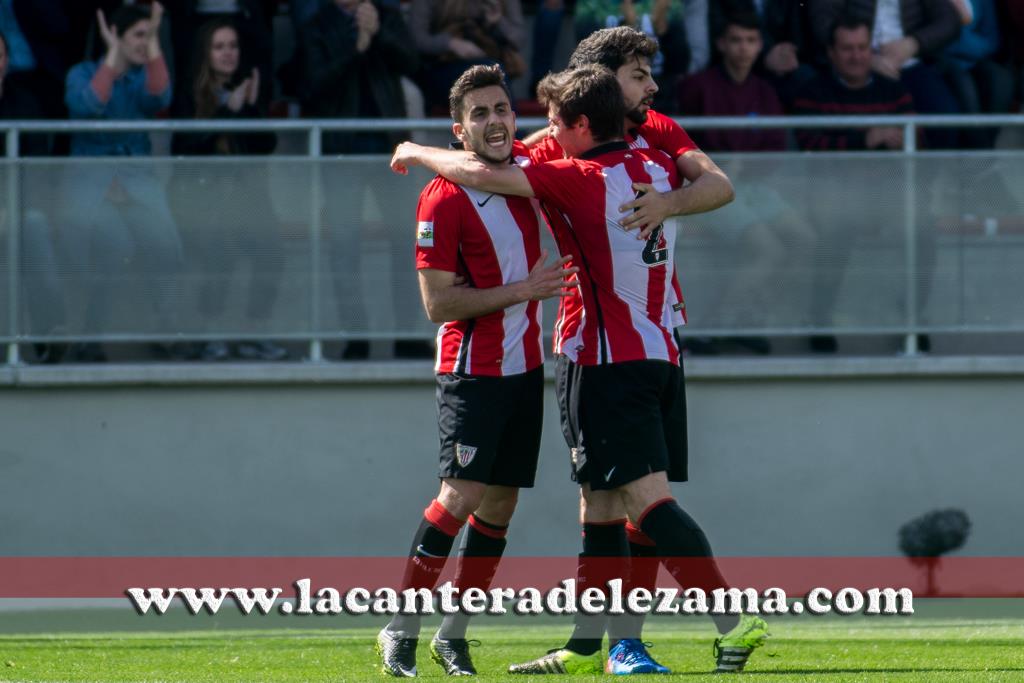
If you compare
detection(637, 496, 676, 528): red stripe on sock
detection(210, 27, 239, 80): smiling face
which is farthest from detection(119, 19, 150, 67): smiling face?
detection(637, 496, 676, 528): red stripe on sock

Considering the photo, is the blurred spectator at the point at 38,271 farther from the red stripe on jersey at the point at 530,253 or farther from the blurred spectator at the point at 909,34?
the blurred spectator at the point at 909,34

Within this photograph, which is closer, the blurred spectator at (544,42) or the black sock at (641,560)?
the black sock at (641,560)

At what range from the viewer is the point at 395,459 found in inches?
368

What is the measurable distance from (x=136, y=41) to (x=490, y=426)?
4755 mm

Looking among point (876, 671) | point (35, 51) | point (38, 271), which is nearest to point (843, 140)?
point (876, 671)

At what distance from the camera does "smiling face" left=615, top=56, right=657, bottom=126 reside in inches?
239

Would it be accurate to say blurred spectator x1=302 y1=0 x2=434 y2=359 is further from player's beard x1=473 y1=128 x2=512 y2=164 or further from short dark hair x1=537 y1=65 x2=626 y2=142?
→ short dark hair x1=537 y1=65 x2=626 y2=142

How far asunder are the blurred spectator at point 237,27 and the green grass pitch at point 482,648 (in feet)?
10.3

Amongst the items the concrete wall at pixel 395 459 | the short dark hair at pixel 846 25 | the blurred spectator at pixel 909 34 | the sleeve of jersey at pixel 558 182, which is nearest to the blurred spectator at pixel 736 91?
the short dark hair at pixel 846 25

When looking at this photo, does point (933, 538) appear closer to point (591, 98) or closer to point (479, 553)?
point (479, 553)

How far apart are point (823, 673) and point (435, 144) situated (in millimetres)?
4307

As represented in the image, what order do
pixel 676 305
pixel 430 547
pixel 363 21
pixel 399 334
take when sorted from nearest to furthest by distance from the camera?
pixel 430 547 < pixel 676 305 < pixel 399 334 < pixel 363 21

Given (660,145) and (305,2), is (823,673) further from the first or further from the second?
(305,2)

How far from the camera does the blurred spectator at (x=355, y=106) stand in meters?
9.27
